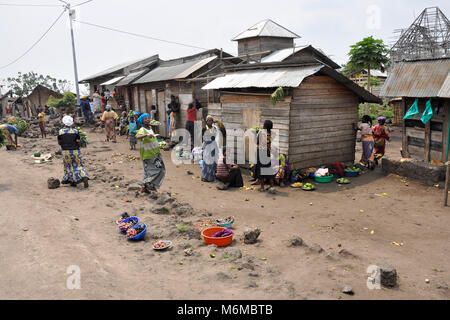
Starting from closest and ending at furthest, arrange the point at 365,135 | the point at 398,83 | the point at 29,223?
the point at 29,223 → the point at 398,83 → the point at 365,135

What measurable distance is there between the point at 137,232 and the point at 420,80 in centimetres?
913

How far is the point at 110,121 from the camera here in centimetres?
1828

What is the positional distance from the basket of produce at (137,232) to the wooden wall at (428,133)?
8.79 meters

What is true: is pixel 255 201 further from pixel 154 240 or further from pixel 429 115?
pixel 429 115

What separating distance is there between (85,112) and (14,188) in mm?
19514

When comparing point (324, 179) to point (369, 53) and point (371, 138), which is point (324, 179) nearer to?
point (371, 138)

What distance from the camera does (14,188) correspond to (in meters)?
8.62

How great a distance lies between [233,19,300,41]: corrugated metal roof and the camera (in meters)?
24.6

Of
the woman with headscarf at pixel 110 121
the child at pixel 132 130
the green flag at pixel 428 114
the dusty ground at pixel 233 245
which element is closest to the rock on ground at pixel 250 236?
the dusty ground at pixel 233 245

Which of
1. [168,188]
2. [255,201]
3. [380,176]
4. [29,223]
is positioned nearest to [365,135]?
[380,176]

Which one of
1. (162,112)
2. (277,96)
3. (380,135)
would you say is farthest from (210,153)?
(162,112)

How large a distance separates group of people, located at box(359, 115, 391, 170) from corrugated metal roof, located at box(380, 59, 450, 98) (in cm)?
133

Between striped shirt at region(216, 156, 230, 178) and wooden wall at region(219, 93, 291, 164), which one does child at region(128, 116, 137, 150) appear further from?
striped shirt at region(216, 156, 230, 178)

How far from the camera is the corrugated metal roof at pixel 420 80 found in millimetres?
9336
